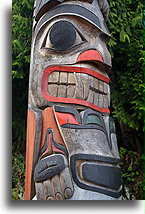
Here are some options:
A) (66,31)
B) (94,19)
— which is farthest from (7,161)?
(94,19)

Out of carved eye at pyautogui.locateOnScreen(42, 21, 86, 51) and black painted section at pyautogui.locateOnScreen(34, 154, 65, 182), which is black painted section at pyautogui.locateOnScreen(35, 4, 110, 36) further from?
black painted section at pyautogui.locateOnScreen(34, 154, 65, 182)

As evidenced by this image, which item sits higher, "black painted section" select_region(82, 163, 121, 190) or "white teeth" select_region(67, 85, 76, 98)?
"white teeth" select_region(67, 85, 76, 98)

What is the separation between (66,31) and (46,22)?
256 mm

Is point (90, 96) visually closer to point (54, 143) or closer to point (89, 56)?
point (89, 56)

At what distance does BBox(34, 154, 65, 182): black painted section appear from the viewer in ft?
9.56

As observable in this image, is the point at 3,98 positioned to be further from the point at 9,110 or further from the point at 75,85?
the point at 75,85

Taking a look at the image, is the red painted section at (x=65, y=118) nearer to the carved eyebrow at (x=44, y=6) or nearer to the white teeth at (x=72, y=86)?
the white teeth at (x=72, y=86)

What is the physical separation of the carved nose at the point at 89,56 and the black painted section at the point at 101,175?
1068 mm

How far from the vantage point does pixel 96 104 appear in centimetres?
334

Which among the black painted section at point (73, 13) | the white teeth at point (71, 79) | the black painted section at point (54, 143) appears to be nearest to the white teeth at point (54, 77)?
the white teeth at point (71, 79)

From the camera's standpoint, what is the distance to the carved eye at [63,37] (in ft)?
10.9

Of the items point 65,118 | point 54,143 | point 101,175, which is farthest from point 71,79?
point 101,175

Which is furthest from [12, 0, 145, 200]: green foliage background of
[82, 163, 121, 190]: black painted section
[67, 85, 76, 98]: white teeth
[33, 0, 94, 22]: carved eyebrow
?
[82, 163, 121, 190]: black painted section

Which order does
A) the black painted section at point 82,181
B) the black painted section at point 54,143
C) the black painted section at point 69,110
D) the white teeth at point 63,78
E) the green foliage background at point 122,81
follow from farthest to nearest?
1. the green foliage background at point 122,81
2. the white teeth at point 63,78
3. the black painted section at point 69,110
4. the black painted section at point 54,143
5. the black painted section at point 82,181
